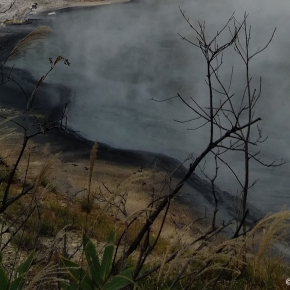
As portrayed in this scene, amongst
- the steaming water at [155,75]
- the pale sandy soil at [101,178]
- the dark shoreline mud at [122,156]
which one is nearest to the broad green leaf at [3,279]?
the dark shoreline mud at [122,156]

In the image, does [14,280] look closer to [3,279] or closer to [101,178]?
[3,279]

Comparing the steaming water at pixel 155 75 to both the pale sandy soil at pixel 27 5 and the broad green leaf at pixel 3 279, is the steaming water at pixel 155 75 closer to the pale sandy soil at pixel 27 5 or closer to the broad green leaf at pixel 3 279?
the pale sandy soil at pixel 27 5

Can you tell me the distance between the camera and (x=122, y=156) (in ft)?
25.6

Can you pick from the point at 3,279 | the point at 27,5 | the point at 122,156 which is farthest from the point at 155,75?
the point at 3,279

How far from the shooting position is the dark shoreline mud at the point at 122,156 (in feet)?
21.8

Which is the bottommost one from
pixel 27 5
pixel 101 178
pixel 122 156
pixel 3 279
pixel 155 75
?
pixel 101 178

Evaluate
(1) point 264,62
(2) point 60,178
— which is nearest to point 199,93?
(1) point 264,62

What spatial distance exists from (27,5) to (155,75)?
8063 millimetres

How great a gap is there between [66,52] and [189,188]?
6859 mm

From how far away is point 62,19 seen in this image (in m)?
16.2

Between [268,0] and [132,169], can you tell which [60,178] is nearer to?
[132,169]

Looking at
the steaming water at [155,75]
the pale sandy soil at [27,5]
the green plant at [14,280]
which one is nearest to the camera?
the green plant at [14,280]

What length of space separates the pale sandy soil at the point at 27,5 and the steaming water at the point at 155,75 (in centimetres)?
76

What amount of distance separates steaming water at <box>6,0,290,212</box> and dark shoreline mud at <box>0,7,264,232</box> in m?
0.23
